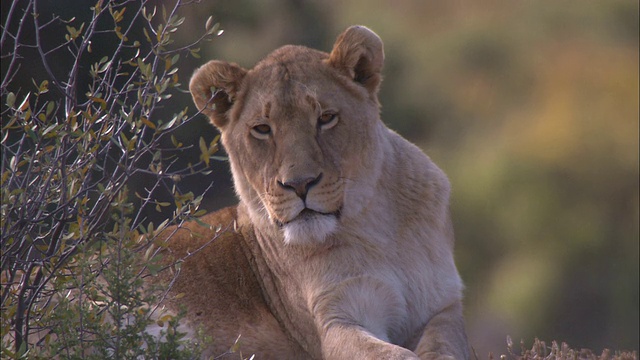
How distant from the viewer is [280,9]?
69.4 ft

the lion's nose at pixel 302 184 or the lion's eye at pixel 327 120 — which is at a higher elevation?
the lion's eye at pixel 327 120

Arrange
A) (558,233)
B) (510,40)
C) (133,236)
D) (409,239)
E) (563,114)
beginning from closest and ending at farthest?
(133,236)
(409,239)
(558,233)
(563,114)
(510,40)

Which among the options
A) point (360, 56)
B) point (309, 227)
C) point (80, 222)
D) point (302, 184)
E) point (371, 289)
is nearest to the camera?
point (80, 222)

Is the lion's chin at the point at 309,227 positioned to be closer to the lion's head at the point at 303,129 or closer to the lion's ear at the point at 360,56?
the lion's head at the point at 303,129

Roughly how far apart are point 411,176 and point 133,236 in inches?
63.3

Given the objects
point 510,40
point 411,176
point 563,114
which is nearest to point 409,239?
point 411,176

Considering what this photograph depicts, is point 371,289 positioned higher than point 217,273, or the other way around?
point 371,289

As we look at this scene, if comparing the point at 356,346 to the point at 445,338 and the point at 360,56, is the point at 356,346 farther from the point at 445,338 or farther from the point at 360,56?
the point at 360,56

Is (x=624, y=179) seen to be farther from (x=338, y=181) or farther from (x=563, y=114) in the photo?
(x=338, y=181)

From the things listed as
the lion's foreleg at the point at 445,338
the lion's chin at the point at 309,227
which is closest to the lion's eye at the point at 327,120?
the lion's chin at the point at 309,227

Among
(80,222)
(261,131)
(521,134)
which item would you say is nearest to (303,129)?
(261,131)

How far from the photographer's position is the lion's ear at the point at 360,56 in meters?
5.92

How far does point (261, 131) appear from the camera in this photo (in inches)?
229

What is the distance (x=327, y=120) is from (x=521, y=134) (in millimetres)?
16631
